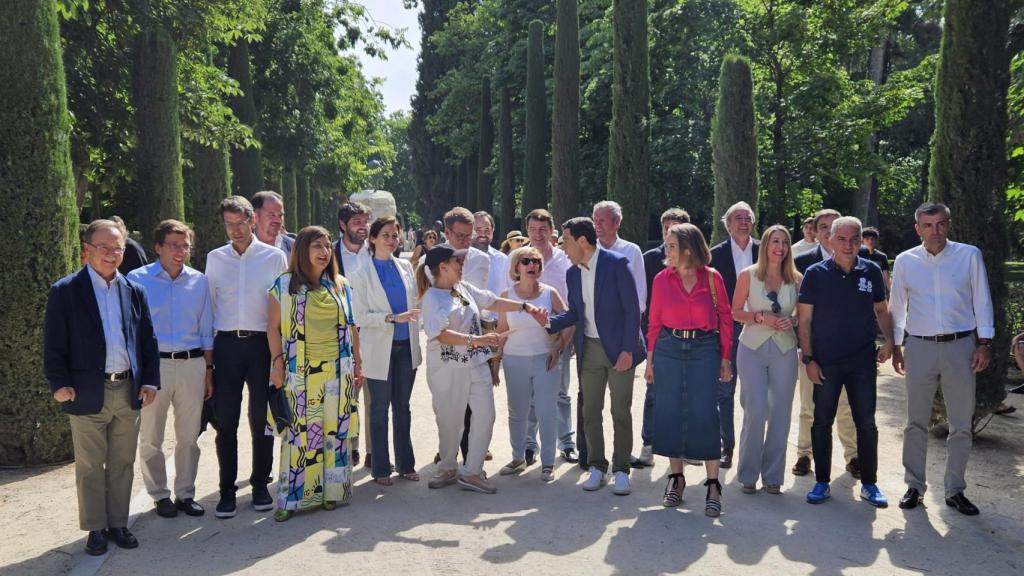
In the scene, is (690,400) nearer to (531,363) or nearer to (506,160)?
(531,363)

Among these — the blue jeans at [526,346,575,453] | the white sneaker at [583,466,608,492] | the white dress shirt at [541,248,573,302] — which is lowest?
the white sneaker at [583,466,608,492]

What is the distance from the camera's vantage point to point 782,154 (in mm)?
21594

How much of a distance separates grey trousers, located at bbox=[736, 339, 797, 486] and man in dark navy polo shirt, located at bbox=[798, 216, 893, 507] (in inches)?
7.5

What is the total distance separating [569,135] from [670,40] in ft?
13.8

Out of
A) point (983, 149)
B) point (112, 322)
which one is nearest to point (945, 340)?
point (983, 149)

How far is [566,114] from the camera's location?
89.2 ft

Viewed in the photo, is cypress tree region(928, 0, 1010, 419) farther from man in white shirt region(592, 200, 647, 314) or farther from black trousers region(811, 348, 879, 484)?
man in white shirt region(592, 200, 647, 314)

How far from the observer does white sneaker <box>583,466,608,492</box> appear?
658 cm

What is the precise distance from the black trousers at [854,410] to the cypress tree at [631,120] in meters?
15.5

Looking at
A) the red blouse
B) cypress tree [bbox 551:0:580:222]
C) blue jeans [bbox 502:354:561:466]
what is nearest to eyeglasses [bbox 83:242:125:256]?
blue jeans [bbox 502:354:561:466]

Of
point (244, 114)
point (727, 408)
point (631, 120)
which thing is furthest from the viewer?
point (631, 120)

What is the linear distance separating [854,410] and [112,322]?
5129 millimetres

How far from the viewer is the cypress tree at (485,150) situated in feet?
140

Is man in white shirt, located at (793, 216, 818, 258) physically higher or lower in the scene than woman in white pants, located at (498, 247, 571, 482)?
higher
